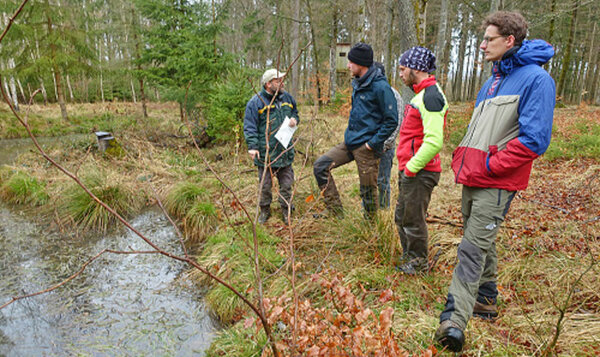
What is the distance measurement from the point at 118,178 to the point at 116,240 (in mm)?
1955

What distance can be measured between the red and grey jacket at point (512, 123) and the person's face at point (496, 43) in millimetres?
44

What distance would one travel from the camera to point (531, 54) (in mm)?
2068

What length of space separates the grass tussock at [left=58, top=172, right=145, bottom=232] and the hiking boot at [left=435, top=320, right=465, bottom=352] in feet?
17.2

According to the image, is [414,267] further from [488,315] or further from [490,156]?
[490,156]

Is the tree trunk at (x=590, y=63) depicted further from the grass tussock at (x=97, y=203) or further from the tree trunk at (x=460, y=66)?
the grass tussock at (x=97, y=203)

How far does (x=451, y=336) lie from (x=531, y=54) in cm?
182

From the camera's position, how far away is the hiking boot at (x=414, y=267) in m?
3.06

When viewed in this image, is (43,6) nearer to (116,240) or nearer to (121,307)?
(116,240)

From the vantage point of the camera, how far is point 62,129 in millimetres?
14516

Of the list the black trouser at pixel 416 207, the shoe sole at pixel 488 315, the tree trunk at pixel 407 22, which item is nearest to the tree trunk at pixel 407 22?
the tree trunk at pixel 407 22

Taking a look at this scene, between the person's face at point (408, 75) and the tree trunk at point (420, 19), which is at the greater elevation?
the tree trunk at point (420, 19)

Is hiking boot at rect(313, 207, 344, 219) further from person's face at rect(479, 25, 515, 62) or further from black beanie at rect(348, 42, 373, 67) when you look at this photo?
person's face at rect(479, 25, 515, 62)

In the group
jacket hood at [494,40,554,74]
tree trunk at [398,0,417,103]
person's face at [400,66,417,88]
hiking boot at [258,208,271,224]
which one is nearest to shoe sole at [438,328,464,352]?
jacket hood at [494,40,554,74]

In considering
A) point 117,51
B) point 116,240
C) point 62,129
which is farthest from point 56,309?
point 117,51
